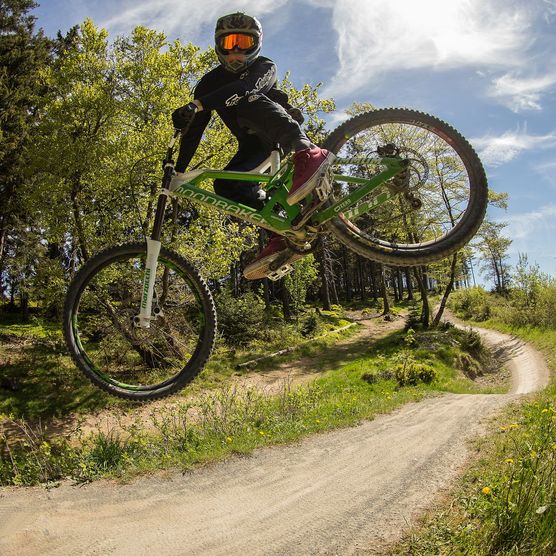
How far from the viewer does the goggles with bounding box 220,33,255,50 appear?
438 centimetres

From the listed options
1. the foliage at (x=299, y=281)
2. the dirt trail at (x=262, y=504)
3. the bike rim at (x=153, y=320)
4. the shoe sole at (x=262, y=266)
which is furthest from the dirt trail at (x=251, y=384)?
the shoe sole at (x=262, y=266)

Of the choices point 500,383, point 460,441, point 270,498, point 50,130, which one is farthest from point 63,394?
point 500,383

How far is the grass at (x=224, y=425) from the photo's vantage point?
983cm

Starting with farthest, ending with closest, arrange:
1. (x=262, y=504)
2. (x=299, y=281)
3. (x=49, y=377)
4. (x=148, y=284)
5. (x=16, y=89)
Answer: (x=299, y=281), (x=16, y=89), (x=49, y=377), (x=262, y=504), (x=148, y=284)

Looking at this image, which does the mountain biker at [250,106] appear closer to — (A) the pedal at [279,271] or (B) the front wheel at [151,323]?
(A) the pedal at [279,271]

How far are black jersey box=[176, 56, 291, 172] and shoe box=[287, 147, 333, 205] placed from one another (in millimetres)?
719

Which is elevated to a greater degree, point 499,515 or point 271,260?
point 271,260

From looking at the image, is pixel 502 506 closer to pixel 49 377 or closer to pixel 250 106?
pixel 250 106

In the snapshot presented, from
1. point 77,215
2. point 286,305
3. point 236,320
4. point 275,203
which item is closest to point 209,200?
point 275,203

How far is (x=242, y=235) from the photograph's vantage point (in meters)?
22.9

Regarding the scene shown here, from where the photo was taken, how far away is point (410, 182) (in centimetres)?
471

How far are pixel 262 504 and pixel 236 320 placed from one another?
19.3 meters

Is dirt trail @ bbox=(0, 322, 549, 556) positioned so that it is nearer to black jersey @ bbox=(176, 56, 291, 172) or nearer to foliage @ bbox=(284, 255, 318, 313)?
black jersey @ bbox=(176, 56, 291, 172)

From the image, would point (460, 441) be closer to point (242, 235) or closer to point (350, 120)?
point (350, 120)
